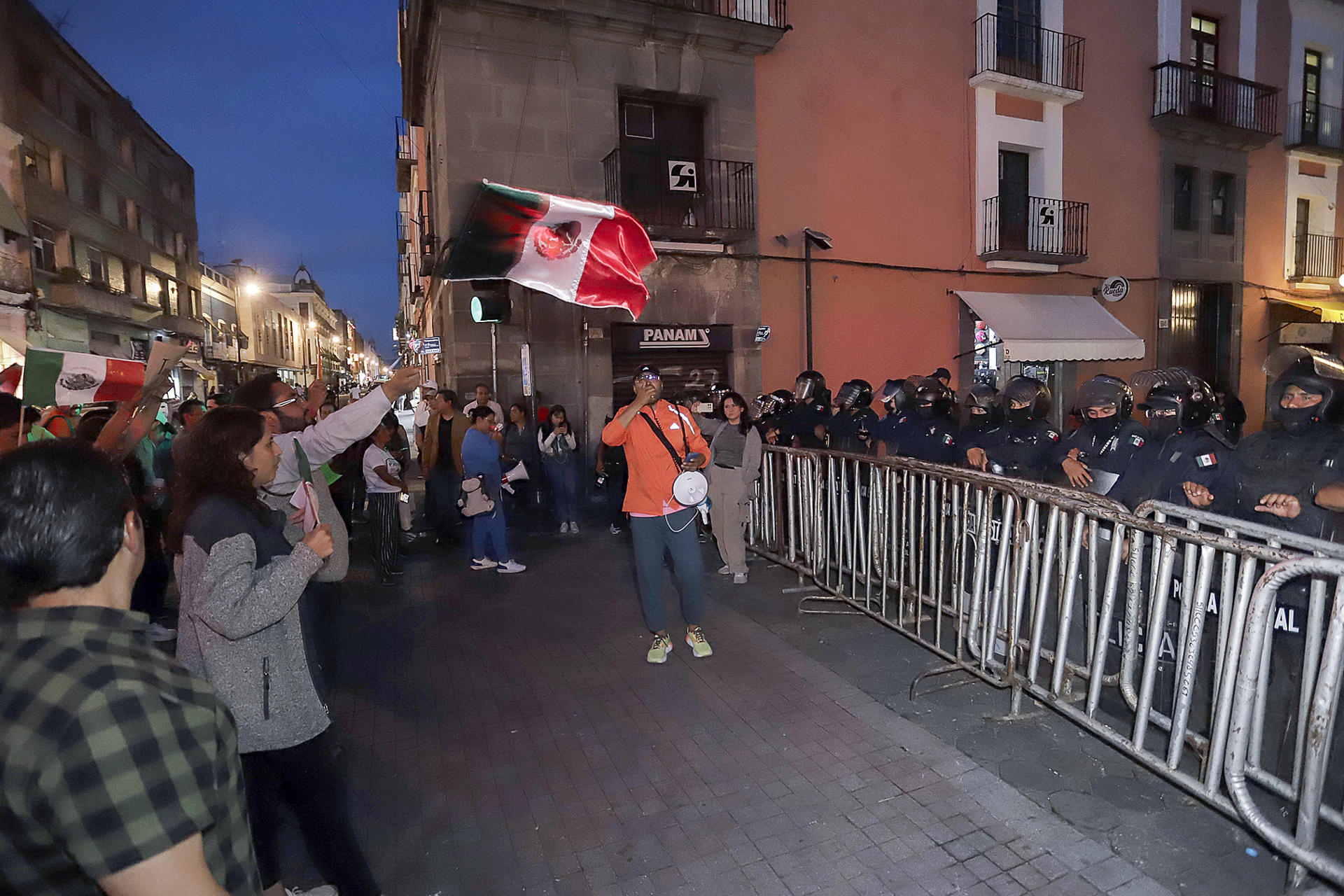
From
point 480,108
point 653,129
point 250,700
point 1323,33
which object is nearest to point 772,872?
point 250,700

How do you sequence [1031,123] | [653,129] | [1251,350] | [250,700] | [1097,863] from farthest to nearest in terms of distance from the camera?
[1251,350], [1031,123], [653,129], [1097,863], [250,700]

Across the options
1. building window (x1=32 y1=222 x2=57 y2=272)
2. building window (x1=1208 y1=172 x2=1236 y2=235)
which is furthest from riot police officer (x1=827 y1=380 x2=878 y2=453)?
building window (x1=32 y1=222 x2=57 y2=272)

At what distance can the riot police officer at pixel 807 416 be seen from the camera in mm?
8500

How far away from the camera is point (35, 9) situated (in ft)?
66.0

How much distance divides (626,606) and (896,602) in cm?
222

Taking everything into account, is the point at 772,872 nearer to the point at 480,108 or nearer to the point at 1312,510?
the point at 1312,510

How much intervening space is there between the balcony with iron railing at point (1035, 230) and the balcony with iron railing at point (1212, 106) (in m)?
3.23

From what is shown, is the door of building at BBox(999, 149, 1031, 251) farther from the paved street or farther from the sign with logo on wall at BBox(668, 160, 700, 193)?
the paved street

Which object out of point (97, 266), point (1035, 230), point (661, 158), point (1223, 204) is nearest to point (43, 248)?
point (97, 266)

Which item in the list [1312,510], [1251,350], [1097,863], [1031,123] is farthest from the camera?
[1251,350]

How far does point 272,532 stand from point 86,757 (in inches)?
62.7

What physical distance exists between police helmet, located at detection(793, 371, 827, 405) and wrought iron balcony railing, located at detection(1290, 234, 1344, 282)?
16.7 meters

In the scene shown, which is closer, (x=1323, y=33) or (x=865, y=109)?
(x=865, y=109)

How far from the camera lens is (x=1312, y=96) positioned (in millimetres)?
18141
